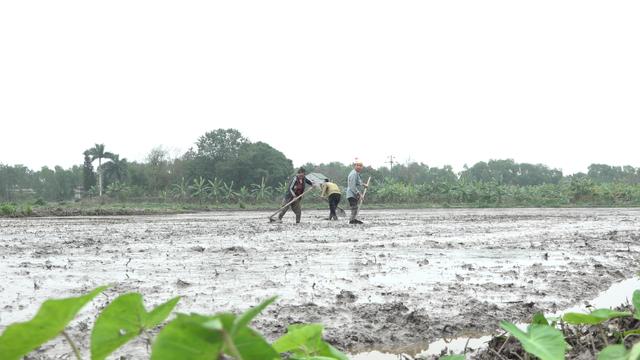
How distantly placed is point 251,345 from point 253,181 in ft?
171

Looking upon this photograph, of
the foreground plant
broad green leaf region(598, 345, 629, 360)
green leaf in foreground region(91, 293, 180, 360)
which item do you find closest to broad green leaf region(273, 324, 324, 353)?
the foreground plant

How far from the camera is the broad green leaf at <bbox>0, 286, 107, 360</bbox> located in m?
0.70

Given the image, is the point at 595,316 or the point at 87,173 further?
the point at 87,173

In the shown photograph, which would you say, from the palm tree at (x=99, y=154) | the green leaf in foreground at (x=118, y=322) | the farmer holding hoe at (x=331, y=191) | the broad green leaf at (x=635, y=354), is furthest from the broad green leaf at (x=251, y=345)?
the palm tree at (x=99, y=154)

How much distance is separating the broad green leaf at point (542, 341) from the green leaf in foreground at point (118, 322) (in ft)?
2.28

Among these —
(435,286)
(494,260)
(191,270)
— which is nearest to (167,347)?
(435,286)

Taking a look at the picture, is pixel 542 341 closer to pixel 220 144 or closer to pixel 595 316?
pixel 595 316

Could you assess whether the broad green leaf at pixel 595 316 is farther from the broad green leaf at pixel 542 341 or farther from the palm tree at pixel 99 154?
the palm tree at pixel 99 154

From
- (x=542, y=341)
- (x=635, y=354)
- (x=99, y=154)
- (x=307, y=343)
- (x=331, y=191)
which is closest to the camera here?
(x=635, y=354)

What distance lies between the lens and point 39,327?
28.2 inches

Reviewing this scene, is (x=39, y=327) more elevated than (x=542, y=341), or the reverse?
(x=39, y=327)

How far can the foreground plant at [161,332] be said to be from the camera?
0.58 meters

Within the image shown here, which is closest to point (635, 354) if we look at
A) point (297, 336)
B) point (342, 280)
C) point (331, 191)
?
point (297, 336)

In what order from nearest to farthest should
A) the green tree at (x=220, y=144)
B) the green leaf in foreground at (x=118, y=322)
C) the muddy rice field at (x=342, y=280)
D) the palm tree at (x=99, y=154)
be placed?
the green leaf in foreground at (x=118, y=322)
the muddy rice field at (x=342, y=280)
the green tree at (x=220, y=144)
the palm tree at (x=99, y=154)
